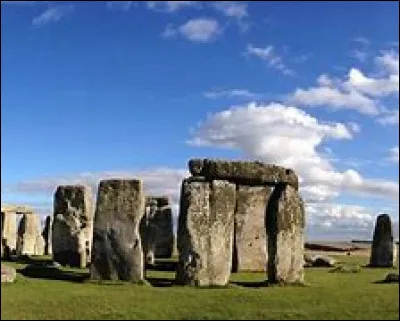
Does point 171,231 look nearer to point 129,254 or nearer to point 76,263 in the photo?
point 76,263

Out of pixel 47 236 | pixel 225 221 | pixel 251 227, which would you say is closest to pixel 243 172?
pixel 225 221

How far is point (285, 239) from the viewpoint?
24719 millimetres

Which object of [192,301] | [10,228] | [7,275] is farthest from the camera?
[10,228]

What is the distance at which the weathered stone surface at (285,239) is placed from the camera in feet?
80.5

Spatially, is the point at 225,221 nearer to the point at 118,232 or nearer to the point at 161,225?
the point at 118,232

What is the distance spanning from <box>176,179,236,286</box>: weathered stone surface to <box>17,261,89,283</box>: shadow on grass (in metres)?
3.48

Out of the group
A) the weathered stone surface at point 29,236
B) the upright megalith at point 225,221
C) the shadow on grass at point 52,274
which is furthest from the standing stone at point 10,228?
the upright megalith at point 225,221

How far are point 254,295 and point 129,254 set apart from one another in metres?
5.11

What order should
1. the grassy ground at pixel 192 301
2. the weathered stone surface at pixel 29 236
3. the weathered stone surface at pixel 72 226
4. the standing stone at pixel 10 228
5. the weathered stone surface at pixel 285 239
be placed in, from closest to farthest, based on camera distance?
1. the grassy ground at pixel 192 301
2. the weathered stone surface at pixel 285 239
3. the weathered stone surface at pixel 72 226
4. the weathered stone surface at pixel 29 236
5. the standing stone at pixel 10 228

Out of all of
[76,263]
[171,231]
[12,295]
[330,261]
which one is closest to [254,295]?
[12,295]

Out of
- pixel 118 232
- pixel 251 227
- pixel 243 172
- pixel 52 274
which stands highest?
pixel 243 172

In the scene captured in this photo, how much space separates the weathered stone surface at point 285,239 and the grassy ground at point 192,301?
698mm

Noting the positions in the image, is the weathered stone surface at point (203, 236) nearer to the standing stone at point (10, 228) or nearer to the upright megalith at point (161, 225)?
the upright megalith at point (161, 225)

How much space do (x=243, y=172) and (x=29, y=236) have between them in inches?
829
